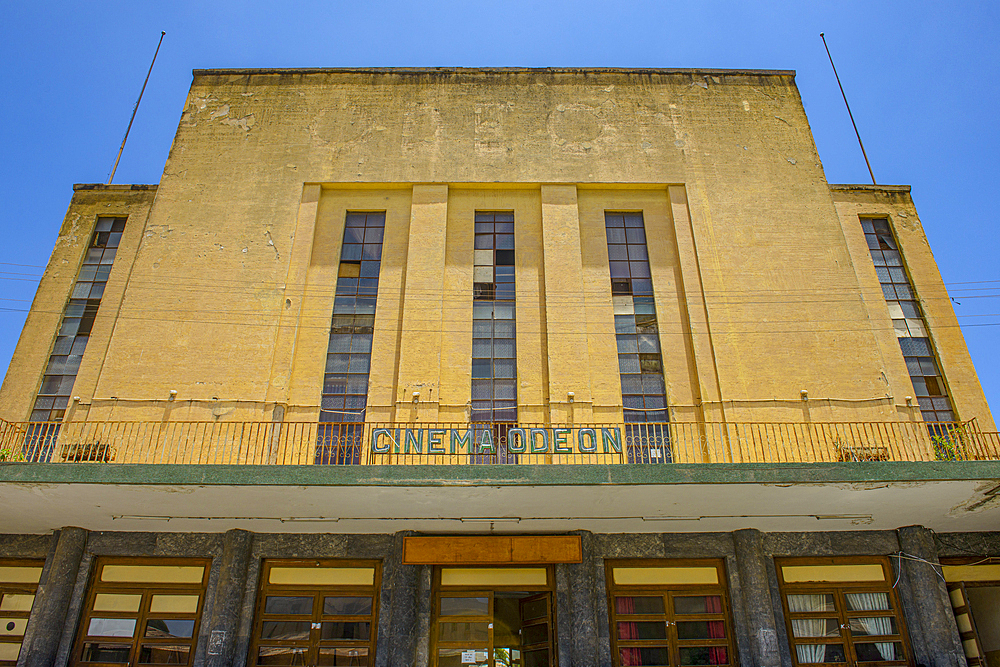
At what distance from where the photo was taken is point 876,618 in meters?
11.1

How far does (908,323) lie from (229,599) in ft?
50.0

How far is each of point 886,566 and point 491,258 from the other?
31.8ft

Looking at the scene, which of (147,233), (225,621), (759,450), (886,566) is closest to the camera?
(225,621)

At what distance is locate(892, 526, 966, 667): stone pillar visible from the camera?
10.5m

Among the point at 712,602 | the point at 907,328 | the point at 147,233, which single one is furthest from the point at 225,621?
the point at 907,328

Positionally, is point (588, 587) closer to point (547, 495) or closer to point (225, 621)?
point (547, 495)

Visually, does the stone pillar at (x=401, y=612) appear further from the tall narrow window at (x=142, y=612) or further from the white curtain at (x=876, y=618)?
the white curtain at (x=876, y=618)

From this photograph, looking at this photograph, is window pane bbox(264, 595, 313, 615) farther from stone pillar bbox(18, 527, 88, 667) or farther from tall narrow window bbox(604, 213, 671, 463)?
tall narrow window bbox(604, 213, 671, 463)

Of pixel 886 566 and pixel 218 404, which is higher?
pixel 218 404

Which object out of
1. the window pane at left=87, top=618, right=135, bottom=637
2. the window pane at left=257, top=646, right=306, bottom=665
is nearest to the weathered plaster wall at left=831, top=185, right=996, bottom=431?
the window pane at left=257, top=646, right=306, bottom=665

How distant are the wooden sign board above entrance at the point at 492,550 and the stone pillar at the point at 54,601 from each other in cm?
568

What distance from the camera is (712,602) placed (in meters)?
11.2

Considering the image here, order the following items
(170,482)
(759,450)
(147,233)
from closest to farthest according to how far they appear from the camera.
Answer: (170,482)
(759,450)
(147,233)

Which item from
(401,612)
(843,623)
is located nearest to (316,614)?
(401,612)
